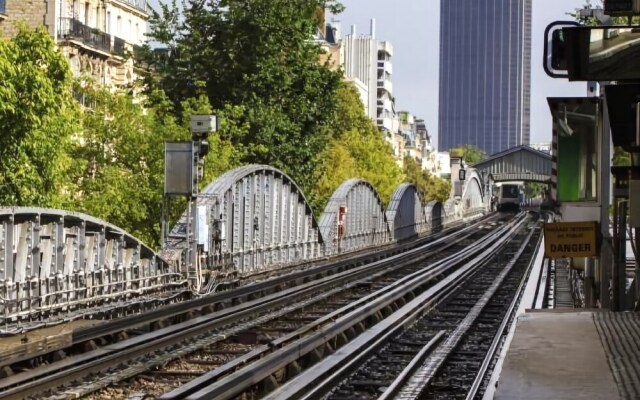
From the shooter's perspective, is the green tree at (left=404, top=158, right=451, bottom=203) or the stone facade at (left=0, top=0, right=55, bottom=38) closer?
the stone facade at (left=0, top=0, right=55, bottom=38)

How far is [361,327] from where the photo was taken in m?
26.8

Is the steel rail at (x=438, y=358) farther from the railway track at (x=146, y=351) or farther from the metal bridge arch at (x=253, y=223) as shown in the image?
the metal bridge arch at (x=253, y=223)

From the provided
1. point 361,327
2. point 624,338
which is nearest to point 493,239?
point 361,327

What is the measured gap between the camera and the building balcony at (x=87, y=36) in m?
65.8

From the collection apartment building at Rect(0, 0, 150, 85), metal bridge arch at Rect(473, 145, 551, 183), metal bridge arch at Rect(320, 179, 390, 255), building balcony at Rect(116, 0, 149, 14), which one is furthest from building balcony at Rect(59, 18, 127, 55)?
metal bridge arch at Rect(473, 145, 551, 183)

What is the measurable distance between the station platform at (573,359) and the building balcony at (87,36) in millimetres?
50302

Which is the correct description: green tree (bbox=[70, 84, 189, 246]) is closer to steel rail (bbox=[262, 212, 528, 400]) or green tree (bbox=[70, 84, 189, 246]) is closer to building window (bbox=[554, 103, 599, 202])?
steel rail (bbox=[262, 212, 528, 400])

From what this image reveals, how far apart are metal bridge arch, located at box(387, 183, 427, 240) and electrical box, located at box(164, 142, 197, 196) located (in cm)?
4605

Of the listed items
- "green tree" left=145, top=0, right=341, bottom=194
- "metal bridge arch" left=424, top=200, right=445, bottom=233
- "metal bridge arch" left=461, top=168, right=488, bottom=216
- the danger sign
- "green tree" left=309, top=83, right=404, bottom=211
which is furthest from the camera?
"metal bridge arch" left=461, top=168, right=488, bottom=216

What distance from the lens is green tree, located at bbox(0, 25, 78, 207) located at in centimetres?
3366

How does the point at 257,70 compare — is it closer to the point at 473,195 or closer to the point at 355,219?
the point at 355,219

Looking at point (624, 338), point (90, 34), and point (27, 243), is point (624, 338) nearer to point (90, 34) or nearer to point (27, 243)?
point (27, 243)

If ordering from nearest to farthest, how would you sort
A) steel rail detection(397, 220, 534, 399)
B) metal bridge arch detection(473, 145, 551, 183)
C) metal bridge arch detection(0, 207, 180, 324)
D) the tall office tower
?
steel rail detection(397, 220, 534, 399) → metal bridge arch detection(0, 207, 180, 324) → metal bridge arch detection(473, 145, 551, 183) → the tall office tower

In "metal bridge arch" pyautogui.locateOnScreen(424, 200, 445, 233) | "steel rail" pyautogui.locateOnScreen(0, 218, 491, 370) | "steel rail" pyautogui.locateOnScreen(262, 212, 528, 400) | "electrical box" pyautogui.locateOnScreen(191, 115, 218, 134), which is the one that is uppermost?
"electrical box" pyautogui.locateOnScreen(191, 115, 218, 134)
